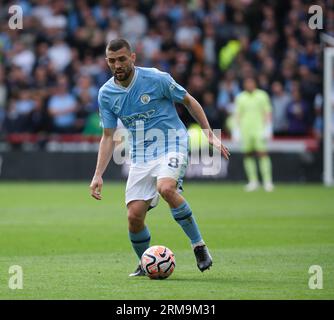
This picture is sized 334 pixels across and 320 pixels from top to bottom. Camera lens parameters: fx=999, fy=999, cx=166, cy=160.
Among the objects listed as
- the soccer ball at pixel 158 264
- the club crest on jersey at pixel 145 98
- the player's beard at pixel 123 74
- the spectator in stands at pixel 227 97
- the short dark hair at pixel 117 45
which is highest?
the short dark hair at pixel 117 45

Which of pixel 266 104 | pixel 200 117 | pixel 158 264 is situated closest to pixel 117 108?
pixel 200 117

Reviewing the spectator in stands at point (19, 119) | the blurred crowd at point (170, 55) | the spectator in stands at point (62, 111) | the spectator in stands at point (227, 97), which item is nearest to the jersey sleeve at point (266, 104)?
the blurred crowd at point (170, 55)

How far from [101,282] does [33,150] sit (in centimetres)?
1669

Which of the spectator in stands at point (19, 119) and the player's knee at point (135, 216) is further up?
the player's knee at point (135, 216)

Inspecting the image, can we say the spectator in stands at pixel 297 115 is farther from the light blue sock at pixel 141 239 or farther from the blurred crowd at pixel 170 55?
the light blue sock at pixel 141 239

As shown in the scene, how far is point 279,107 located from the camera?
2530cm

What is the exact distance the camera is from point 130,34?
27.5m

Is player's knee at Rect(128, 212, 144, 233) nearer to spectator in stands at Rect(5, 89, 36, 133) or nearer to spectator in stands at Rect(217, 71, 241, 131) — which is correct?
spectator in stands at Rect(217, 71, 241, 131)

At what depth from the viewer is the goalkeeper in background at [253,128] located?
2305 centimetres

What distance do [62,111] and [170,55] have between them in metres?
3.24

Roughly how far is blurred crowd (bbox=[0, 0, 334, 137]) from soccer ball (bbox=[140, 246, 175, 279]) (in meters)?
14.5

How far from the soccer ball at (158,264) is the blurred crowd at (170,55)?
14530 mm

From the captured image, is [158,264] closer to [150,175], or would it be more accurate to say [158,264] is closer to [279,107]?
[150,175]
